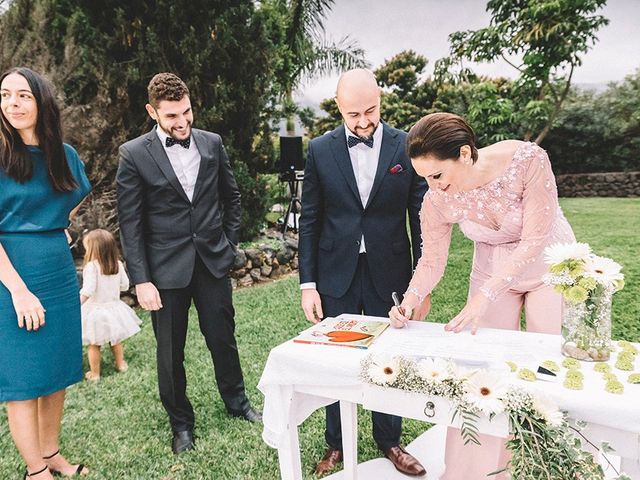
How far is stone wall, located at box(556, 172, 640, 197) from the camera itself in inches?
750

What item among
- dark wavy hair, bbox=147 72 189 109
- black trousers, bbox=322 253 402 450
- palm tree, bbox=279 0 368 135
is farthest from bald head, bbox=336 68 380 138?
palm tree, bbox=279 0 368 135

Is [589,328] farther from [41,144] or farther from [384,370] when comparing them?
[41,144]

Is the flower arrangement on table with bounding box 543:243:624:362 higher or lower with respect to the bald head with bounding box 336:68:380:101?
lower

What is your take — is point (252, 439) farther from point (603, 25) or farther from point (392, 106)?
point (392, 106)

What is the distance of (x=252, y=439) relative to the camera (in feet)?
10.5

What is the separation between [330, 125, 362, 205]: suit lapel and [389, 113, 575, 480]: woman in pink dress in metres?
0.44

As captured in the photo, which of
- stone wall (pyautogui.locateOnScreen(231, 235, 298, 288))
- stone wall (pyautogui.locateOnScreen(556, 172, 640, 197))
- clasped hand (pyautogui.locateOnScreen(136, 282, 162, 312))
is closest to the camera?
clasped hand (pyautogui.locateOnScreen(136, 282, 162, 312))

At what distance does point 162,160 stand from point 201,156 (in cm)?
25

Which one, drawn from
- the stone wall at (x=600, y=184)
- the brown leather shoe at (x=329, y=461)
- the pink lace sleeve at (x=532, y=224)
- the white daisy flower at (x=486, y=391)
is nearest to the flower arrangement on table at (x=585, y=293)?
the pink lace sleeve at (x=532, y=224)

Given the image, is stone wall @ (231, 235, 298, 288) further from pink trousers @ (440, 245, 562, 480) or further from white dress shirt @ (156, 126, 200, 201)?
pink trousers @ (440, 245, 562, 480)

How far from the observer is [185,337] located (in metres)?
3.24

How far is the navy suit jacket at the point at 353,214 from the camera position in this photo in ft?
8.73

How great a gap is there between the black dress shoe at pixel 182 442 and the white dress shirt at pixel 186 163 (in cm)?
143

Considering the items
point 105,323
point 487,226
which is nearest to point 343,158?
point 487,226
